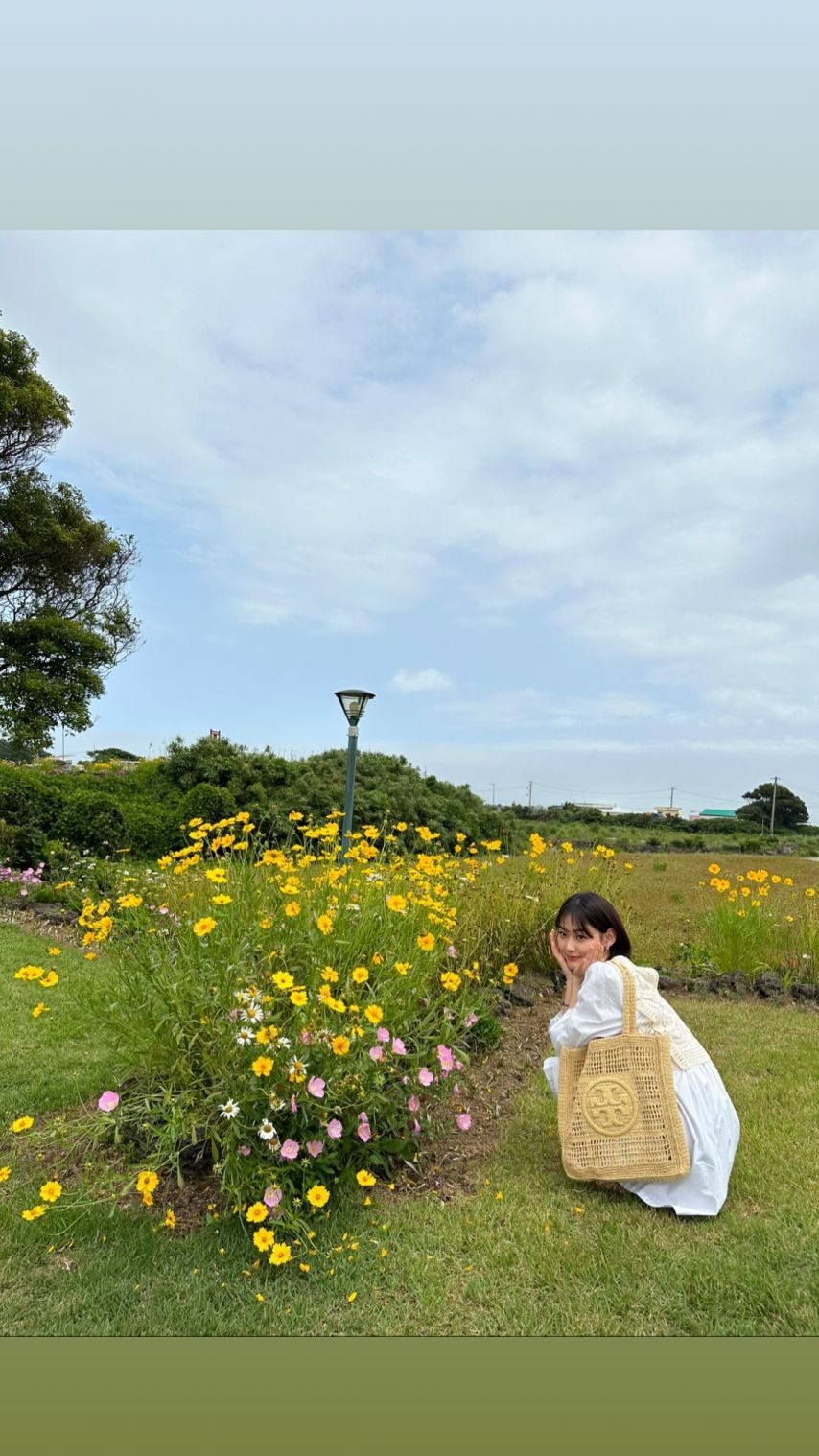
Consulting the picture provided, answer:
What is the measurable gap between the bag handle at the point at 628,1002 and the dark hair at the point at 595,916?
0.52 ft

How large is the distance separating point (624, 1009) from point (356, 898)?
107 cm

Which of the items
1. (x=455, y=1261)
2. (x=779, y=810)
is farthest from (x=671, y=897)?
(x=779, y=810)

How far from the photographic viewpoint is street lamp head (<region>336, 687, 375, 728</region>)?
7391 millimetres

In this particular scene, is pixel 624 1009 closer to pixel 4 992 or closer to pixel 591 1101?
pixel 591 1101

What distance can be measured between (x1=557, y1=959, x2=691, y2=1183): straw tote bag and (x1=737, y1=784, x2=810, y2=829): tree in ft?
75.3

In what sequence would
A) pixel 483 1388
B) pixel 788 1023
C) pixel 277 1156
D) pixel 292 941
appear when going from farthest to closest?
pixel 788 1023 < pixel 292 941 < pixel 277 1156 < pixel 483 1388

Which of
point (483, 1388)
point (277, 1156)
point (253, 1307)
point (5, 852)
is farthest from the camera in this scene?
point (5, 852)

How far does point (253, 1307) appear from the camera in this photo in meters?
2.10

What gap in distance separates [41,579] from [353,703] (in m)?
10.9

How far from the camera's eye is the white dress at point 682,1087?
8.41 feet

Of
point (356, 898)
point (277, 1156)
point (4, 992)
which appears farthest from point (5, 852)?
point (277, 1156)

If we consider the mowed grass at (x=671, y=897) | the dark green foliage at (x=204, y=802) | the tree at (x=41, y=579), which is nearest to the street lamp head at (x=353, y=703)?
the mowed grass at (x=671, y=897)

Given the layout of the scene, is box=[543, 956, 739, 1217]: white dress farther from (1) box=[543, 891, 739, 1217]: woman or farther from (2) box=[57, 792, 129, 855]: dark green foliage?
(2) box=[57, 792, 129, 855]: dark green foliage

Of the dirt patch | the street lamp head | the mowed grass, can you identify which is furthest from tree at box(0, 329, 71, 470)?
the dirt patch
